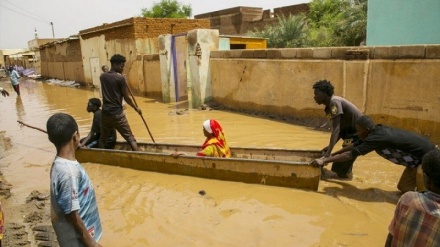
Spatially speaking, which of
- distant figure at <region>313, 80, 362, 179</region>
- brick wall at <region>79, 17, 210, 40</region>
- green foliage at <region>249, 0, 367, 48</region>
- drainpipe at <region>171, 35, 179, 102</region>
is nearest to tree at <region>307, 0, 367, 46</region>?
green foliage at <region>249, 0, 367, 48</region>

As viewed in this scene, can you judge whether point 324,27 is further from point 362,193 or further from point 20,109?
point 362,193

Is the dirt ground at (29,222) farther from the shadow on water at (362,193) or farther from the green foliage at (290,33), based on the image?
the green foliage at (290,33)

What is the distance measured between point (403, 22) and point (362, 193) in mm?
8326

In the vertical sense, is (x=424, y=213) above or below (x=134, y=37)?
below

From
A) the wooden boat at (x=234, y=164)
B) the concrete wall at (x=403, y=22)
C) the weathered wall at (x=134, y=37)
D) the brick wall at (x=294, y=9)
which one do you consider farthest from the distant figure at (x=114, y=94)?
the brick wall at (x=294, y=9)

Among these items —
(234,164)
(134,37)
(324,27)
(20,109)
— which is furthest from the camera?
(324,27)

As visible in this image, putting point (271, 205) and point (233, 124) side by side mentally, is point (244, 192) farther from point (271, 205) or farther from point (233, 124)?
point (233, 124)

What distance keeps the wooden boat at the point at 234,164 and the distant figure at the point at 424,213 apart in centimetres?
240

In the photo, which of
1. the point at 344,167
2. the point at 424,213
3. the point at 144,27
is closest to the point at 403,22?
the point at 344,167

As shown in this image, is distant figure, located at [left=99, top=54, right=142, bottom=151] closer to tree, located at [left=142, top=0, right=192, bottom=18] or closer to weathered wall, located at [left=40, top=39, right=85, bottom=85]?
weathered wall, located at [left=40, top=39, right=85, bottom=85]

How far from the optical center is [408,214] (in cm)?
194

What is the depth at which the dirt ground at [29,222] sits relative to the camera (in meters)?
3.67

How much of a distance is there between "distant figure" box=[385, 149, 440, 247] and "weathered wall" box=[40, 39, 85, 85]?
24556mm

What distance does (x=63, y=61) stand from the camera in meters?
27.5
